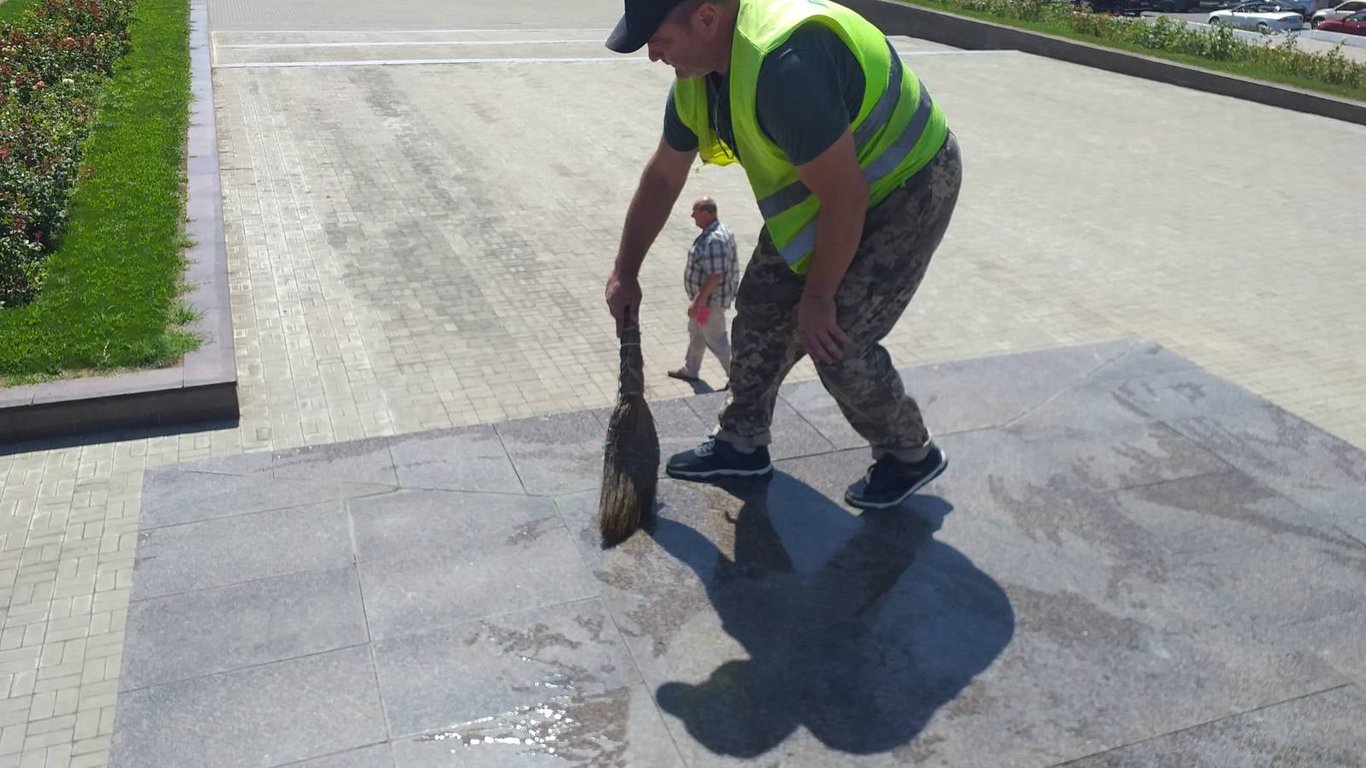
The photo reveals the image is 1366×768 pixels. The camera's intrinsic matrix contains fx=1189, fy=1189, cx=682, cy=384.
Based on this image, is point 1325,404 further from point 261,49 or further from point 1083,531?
point 261,49

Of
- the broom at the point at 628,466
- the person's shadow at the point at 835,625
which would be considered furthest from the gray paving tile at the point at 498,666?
the broom at the point at 628,466

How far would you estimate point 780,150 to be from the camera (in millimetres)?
3215

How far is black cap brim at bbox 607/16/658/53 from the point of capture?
309 centimetres

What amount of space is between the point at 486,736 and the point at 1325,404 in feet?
17.7

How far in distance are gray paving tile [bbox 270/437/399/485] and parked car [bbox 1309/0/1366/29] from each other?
29.2 metres

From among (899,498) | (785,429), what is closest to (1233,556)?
(899,498)

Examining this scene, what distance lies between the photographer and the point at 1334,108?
1417 centimetres

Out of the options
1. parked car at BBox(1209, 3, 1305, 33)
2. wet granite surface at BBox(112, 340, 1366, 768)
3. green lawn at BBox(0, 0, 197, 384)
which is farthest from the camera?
parked car at BBox(1209, 3, 1305, 33)

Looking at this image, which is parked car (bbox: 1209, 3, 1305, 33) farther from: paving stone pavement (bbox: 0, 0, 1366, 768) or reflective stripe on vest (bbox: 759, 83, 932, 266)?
reflective stripe on vest (bbox: 759, 83, 932, 266)

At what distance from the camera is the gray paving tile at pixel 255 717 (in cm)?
281

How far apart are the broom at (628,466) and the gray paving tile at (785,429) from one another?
585 mm

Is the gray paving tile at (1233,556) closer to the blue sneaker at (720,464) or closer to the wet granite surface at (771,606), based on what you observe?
the wet granite surface at (771,606)

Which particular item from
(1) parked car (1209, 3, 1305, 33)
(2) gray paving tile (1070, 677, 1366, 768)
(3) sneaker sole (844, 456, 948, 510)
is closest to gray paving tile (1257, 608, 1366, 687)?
(2) gray paving tile (1070, 677, 1366, 768)

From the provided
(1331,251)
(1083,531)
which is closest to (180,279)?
(1083,531)
